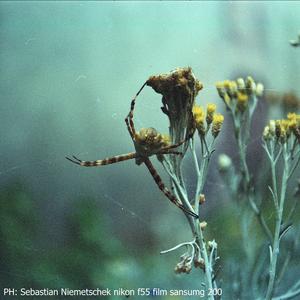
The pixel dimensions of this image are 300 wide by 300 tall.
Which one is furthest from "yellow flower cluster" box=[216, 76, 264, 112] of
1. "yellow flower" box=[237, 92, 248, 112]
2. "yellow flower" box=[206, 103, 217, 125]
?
"yellow flower" box=[206, 103, 217, 125]

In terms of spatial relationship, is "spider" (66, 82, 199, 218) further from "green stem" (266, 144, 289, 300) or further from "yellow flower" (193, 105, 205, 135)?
"green stem" (266, 144, 289, 300)

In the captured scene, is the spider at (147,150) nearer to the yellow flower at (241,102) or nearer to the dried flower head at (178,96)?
the dried flower head at (178,96)

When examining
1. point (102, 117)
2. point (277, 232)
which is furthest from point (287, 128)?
point (102, 117)

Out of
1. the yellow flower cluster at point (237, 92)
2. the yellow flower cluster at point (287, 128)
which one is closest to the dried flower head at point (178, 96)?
the yellow flower cluster at point (237, 92)

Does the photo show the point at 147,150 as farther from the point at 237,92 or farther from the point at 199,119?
the point at 237,92

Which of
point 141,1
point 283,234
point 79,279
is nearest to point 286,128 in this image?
point 283,234

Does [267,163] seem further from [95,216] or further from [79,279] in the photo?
[79,279]
